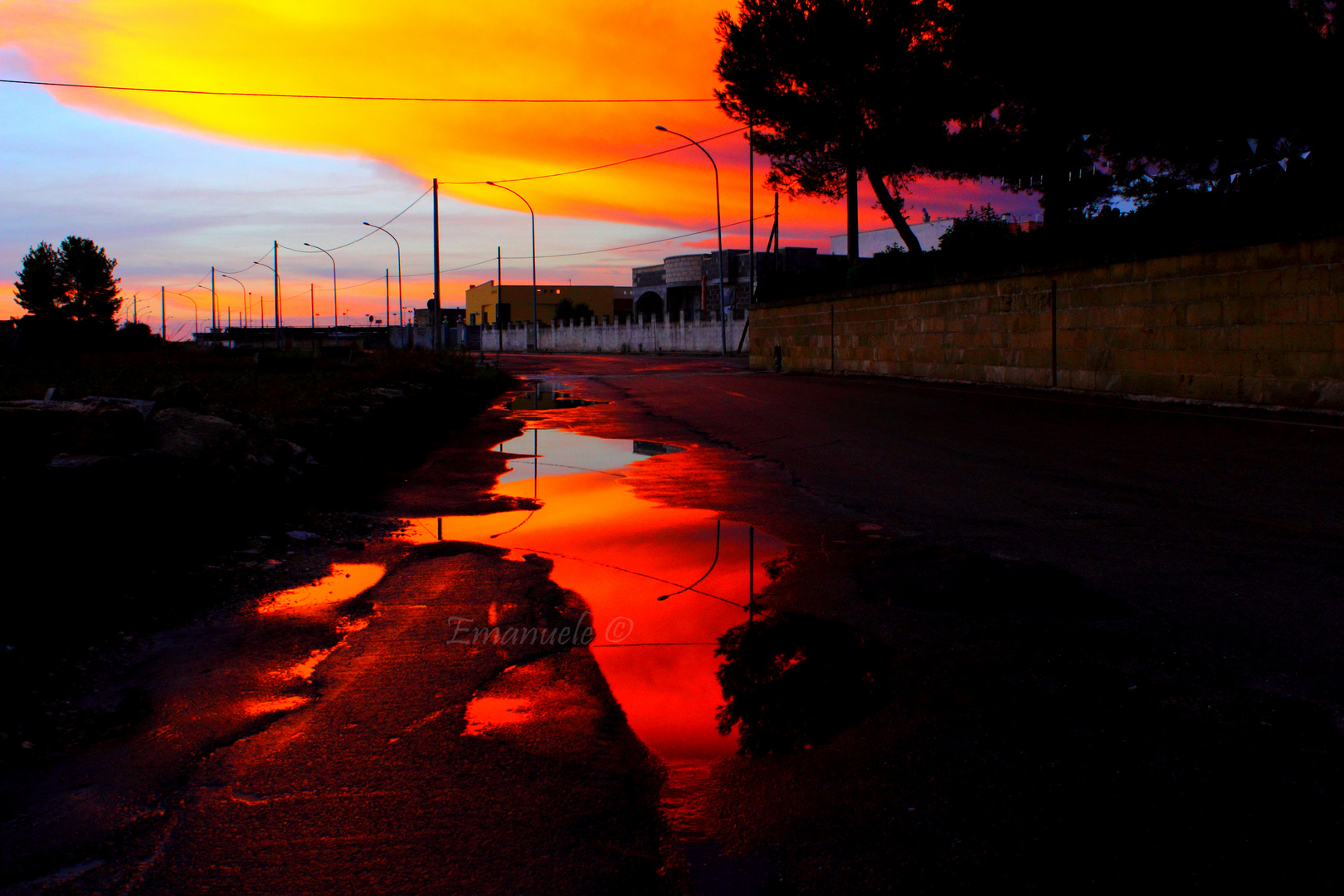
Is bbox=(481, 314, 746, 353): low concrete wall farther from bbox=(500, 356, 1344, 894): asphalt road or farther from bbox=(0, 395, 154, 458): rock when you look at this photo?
bbox=(0, 395, 154, 458): rock

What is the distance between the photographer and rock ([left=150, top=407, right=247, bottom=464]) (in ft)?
23.0

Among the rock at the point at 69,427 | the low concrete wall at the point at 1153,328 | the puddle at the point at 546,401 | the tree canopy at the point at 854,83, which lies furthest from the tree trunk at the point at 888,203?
the rock at the point at 69,427

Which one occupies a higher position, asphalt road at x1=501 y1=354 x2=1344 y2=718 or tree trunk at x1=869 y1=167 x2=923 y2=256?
tree trunk at x1=869 y1=167 x2=923 y2=256

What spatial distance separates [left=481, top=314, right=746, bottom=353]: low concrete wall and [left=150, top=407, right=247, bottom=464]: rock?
167 feet

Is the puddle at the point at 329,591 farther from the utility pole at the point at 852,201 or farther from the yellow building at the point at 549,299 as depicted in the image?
the yellow building at the point at 549,299

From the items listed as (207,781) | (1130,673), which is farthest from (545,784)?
(1130,673)

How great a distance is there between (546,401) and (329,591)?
55.1ft

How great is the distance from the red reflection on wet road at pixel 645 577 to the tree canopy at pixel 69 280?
107491 millimetres

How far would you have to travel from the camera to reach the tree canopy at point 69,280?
327 ft

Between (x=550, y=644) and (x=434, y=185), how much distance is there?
3698 centimetres

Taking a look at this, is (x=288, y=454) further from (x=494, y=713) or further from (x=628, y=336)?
(x=628, y=336)

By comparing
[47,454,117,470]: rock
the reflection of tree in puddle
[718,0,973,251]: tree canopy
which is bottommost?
the reflection of tree in puddle

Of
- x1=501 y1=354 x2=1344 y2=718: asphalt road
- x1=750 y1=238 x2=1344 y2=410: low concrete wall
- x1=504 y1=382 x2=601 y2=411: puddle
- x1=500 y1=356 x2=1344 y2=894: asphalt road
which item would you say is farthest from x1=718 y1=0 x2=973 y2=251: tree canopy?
x1=500 y1=356 x2=1344 y2=894: asphalt road

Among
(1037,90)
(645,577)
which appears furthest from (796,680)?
(1037,90)
